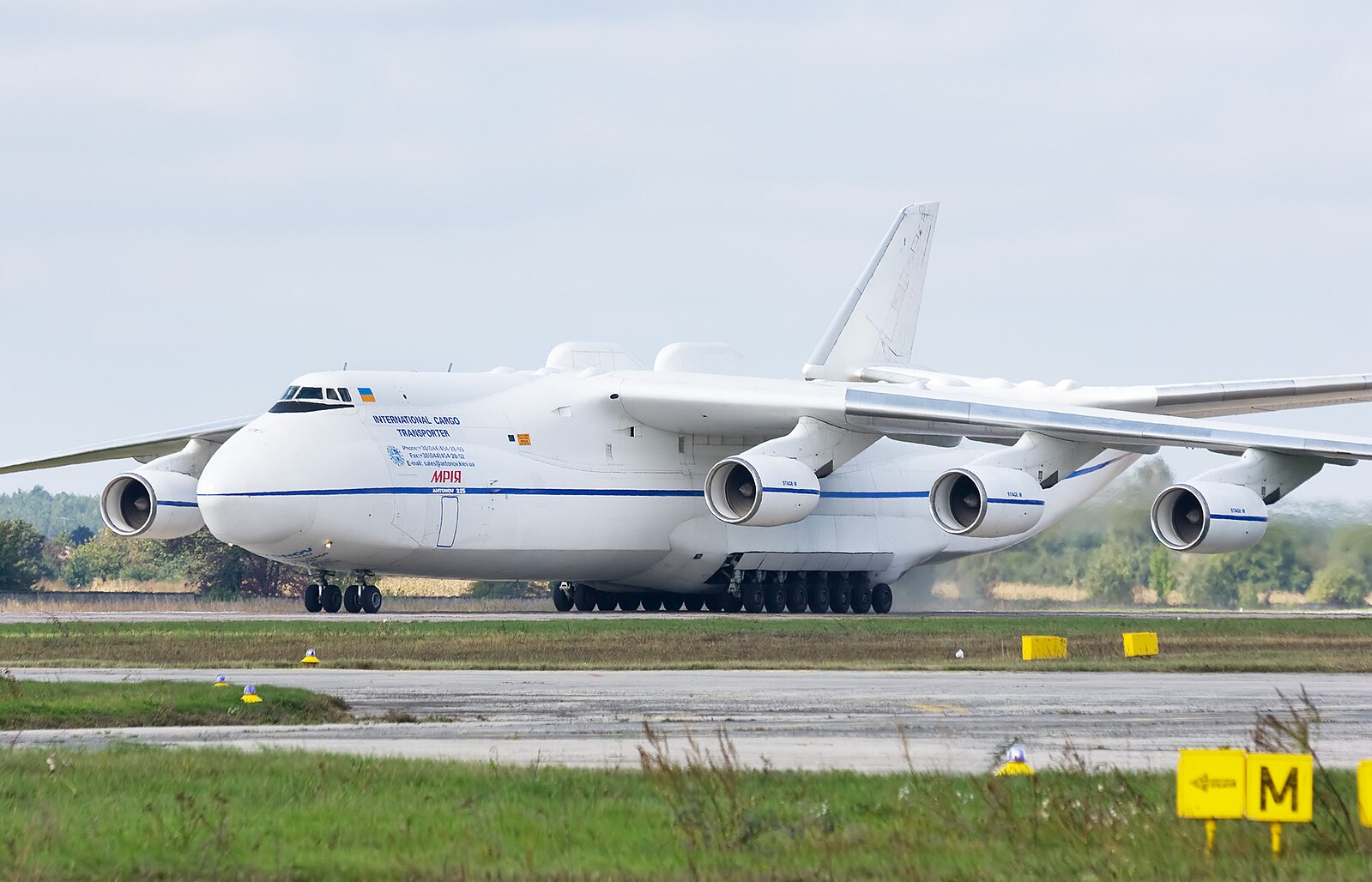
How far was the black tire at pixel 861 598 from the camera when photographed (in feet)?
117

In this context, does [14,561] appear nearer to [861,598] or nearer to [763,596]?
[763,596]

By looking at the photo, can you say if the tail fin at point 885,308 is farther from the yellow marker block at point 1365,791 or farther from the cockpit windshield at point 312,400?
the yellow marker block at point 1365,791

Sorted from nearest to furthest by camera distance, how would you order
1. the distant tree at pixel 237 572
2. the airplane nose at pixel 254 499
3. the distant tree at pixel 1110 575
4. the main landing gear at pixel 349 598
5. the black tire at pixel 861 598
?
1. the airplane nose at pixel 254 499
2. the main landing gear at pixel 349 598
3. the black tire at pixel 861 598
4. the distant tree at pixel 1110 575
5. the distant tree at pixel 237 572

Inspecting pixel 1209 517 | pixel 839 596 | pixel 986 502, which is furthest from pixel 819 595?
pixel 1209 517

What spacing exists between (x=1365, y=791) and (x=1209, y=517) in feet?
→ 65.1

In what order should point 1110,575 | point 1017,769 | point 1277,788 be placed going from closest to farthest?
point 1277,788 → point 1017,769 → point 1110,575

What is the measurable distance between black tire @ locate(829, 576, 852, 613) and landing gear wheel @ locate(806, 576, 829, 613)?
9 centimetres

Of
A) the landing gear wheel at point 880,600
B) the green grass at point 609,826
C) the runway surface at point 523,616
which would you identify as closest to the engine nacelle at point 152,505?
the runway surface at point 523,616

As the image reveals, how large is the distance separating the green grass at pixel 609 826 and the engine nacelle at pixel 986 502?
19.6 meters

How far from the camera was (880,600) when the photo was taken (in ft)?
119

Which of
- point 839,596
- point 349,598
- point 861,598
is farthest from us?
point 861,598

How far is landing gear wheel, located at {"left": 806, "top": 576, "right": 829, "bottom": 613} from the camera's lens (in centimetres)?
3519

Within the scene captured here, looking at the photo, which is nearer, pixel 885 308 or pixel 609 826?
pixel 609 826

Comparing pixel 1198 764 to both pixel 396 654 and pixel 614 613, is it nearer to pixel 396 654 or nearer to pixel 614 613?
pixel 396 654
